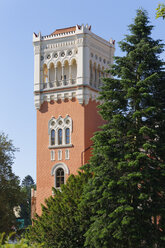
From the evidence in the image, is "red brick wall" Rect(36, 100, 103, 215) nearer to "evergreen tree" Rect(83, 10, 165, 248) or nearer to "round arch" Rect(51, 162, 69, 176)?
"round arch" Rect(51, 162, 69, 176)

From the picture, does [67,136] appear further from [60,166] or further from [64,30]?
[64,30]

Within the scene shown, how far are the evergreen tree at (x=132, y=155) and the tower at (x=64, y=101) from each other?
978cm

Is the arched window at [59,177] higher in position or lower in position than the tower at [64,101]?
lower

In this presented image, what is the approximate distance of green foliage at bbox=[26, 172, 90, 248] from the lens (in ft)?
87.4

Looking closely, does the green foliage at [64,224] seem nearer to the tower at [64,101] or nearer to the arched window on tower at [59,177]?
the arched window on tower at [59,177]

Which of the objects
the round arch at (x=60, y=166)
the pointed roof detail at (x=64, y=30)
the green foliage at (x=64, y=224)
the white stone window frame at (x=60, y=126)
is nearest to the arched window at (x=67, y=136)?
the white stone window frame at (x=60, y=126)

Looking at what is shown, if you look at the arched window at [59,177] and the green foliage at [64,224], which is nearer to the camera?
the green foliage at [64,224]

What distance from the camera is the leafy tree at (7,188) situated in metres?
37.2

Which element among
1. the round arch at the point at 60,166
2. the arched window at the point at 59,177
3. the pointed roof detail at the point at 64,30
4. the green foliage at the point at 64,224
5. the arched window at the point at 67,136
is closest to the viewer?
the green foliage at the point at 64,224

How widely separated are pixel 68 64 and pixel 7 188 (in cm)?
1137

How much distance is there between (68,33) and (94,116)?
681cm

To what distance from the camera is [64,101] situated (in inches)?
1416

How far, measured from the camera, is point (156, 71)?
25.2 meters

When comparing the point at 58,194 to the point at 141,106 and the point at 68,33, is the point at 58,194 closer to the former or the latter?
the point at 141,106
